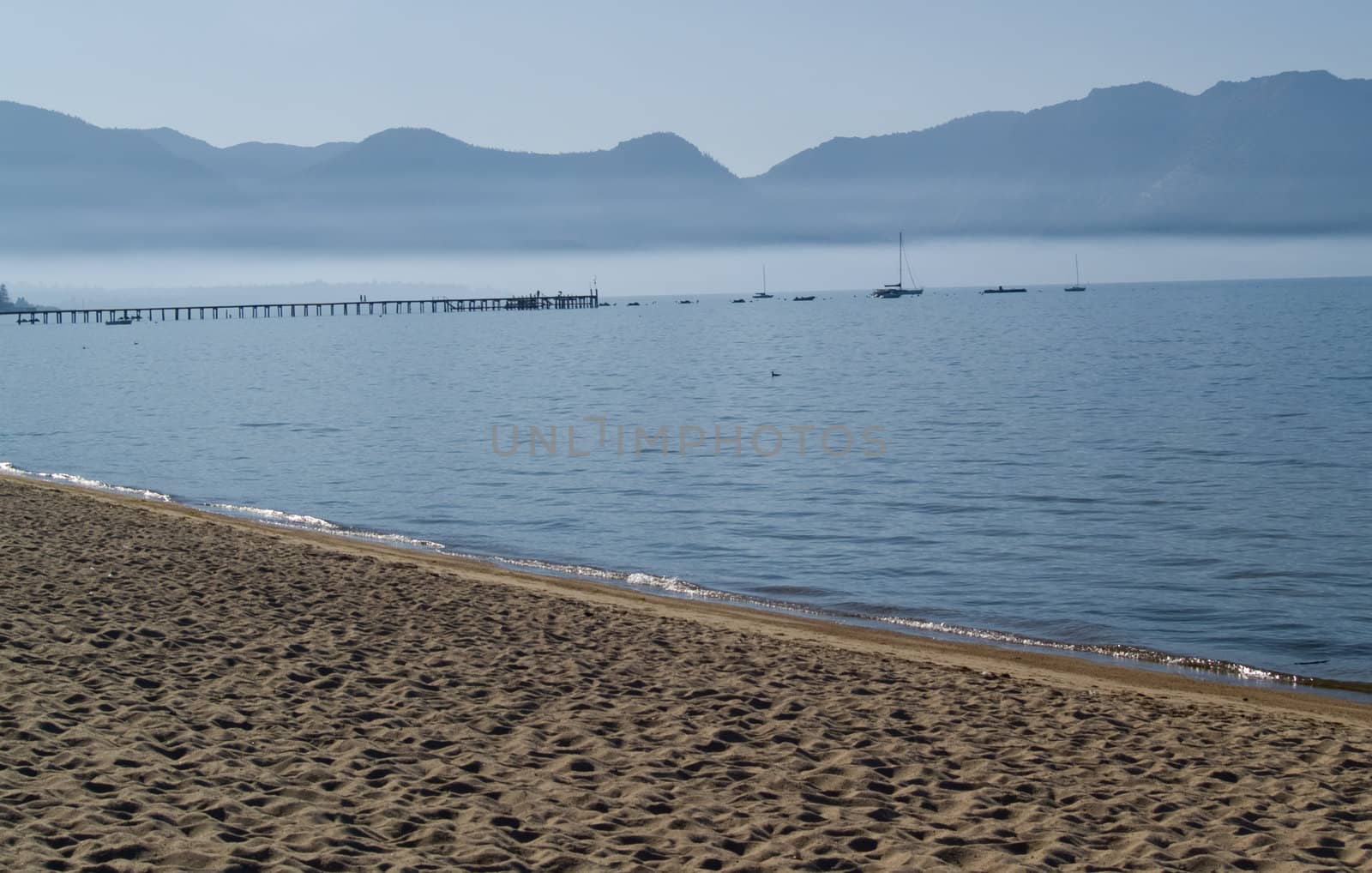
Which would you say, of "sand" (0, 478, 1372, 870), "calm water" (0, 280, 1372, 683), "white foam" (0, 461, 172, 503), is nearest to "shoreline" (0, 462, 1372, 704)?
"calm water" (0, 280, 1372, 683)

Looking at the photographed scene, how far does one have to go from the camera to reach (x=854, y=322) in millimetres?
153125

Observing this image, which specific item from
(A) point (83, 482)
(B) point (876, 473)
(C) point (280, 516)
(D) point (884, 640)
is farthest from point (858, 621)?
(A) point (83, 482)

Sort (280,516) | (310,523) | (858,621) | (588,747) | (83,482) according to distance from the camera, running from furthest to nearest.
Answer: (83,482)
(280,516)
(310,523)
(858,621)
(588,747)

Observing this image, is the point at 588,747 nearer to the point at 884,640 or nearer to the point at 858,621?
the point at 884,640

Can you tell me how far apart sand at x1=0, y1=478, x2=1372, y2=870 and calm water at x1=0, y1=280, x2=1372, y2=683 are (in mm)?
3501

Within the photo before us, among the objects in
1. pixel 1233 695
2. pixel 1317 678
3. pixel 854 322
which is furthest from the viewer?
pixel 854 322

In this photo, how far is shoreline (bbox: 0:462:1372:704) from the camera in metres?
12.3

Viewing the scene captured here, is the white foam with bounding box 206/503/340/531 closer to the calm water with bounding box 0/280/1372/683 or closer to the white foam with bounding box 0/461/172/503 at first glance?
the calm water with bounding box 0/280/1372/683

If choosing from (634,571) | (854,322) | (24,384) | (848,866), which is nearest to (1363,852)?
(848,866)

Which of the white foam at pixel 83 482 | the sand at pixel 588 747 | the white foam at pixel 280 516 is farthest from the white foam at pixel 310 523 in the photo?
the sand at pixel 588 747

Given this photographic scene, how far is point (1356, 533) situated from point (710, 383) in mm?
40906

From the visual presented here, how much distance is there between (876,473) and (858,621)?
42.2 ft

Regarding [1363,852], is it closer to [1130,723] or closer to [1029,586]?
[1130,723]

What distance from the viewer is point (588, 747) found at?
25.7 ft
